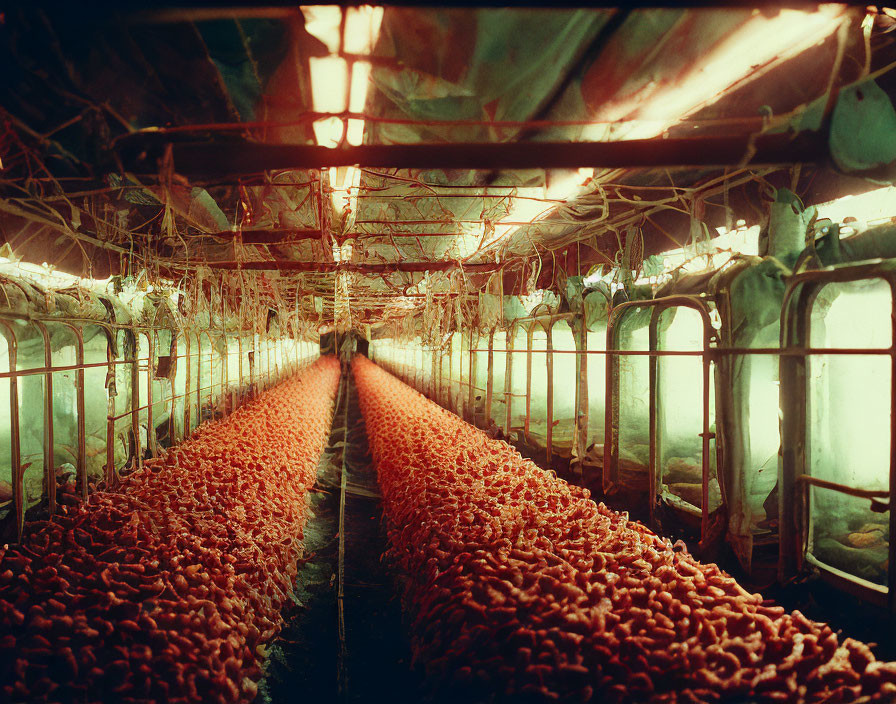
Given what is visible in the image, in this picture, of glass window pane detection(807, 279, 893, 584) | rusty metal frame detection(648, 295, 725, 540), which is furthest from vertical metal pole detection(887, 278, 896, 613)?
rusty metal frame detection(648, 295, 725, 540)

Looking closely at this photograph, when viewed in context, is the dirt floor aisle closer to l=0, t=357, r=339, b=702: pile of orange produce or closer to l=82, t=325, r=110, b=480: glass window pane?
l=0, t=357, r=339, b=702: pile of orange produce

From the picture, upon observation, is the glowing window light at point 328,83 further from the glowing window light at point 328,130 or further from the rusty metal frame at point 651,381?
the rusty metal frame at point 651,381

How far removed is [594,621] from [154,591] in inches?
113

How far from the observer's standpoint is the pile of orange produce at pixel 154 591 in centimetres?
246

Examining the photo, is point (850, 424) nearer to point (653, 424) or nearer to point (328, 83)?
point (653, 424)

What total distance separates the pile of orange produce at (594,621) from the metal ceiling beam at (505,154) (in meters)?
2.63

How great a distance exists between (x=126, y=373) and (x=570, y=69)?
434 inches

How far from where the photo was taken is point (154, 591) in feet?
10.0

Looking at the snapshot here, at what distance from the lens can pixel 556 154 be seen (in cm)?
262

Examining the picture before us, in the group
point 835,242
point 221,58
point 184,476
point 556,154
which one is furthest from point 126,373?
point 835,242

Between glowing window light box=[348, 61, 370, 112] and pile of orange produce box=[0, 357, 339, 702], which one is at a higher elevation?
glowing window light box=[348, 61, 370, 112]

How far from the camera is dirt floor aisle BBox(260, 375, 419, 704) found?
3.73m

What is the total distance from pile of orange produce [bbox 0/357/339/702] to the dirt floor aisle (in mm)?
338

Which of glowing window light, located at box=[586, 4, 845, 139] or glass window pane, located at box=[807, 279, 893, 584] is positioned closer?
glowing window light, located at box=[586, 4, 845, 139]
